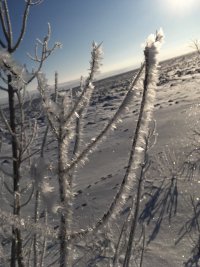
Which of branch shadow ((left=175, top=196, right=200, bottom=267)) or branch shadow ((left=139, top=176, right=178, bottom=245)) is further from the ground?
branch shadow ((left=139, top=176, right=178, bottom=245))

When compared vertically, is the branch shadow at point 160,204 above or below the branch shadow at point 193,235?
above

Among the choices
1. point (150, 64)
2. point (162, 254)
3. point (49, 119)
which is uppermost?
point (150, 64)

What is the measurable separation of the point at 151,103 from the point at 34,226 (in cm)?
41

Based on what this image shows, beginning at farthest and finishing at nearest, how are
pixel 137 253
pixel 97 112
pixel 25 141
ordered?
pixel 97 112
pixel 137 253
pixel 25 141

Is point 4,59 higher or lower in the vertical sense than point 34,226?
higher

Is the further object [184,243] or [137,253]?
[184,243]

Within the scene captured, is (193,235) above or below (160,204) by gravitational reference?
below

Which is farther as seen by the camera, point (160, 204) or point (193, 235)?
point (160, 204)

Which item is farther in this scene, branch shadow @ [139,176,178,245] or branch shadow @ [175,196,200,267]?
branch shadow @ [139,176,178,245]

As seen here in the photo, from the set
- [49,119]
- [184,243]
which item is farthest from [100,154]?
[49,119]

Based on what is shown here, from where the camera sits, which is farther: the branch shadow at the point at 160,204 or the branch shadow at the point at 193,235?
Answer: the branch shadow at the point at 160,204

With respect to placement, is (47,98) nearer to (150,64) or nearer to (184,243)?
(150,64)

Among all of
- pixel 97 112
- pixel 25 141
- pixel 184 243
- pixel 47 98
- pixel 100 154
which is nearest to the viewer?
pixel 47 98

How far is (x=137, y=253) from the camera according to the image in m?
4.91
